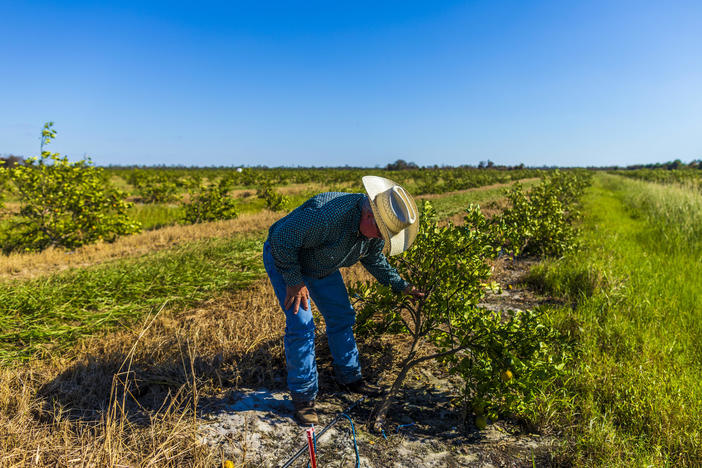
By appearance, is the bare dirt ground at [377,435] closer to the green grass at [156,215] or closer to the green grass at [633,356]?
the green grass at [633,356]

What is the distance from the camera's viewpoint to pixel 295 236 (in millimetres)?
2242

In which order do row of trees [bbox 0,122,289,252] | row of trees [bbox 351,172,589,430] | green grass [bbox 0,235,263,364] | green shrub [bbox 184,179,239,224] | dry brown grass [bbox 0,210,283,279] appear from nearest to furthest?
row of trees [bbox 351,172,589,430], green grass [bbox 0,235,263,364], dry brown grass [bbox 0,210,283,279], row of trees [bbox 0,122,289,252], green shrub [bbox 184,179,239,224]

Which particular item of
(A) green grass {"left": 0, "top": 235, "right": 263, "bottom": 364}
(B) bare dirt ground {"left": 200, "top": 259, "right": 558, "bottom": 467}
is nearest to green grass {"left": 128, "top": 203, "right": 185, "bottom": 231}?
(A) green grass {"left": 0, "top": 235, "right": 263, "bottom": 364}

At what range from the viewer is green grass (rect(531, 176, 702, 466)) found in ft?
7.10

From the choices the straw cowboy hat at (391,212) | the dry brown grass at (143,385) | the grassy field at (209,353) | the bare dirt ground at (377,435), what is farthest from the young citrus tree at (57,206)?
the straw cowboy hat at (391,212)

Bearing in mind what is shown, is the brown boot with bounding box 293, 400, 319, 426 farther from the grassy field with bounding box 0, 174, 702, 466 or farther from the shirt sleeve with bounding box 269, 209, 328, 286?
the shirt sleeve with bounding box 269, 209, 328, 286

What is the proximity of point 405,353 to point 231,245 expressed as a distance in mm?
5368

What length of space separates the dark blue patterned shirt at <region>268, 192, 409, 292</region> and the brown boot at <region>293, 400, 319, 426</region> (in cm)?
91

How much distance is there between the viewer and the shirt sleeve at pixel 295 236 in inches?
88.1

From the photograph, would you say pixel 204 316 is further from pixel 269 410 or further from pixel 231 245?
pixel 231 245

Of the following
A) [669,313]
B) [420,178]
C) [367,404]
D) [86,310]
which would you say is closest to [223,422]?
[367,404]

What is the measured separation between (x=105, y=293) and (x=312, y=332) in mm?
3839

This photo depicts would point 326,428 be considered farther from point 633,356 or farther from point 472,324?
point 633,356

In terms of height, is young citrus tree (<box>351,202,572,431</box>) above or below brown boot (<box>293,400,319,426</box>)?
above
